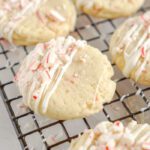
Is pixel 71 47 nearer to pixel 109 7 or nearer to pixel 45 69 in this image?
pixel 45 69

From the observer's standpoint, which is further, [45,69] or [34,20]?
[34,20]

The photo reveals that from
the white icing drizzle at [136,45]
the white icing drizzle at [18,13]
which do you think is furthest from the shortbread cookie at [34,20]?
the white icing drizzle at [136,45]

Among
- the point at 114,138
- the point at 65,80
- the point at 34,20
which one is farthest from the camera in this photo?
the point at 34,20

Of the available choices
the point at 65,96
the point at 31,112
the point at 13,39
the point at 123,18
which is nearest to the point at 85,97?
the point at 65,96

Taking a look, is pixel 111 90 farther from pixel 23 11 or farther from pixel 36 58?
pixel 23 11

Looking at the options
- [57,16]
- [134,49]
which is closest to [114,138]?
[134,49]

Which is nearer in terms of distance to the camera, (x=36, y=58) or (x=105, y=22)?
(x=36, y=58)

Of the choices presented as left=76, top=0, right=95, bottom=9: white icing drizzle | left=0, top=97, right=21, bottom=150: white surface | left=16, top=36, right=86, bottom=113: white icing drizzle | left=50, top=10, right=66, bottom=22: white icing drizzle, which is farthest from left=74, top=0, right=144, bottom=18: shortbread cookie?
left=0, top=97, right=21, bottom=150: white surface
